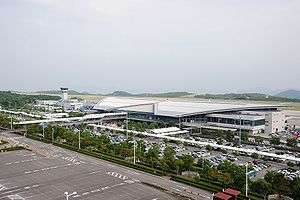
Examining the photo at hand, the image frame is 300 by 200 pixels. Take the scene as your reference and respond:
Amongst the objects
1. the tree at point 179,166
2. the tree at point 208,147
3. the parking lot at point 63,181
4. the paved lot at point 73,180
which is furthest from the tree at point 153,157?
the tree at point 208,147

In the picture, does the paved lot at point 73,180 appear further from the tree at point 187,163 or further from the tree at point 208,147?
the tree at point 208,147

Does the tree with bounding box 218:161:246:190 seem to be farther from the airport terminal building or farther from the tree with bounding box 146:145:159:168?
the airport terminal building

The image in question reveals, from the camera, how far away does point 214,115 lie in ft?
164

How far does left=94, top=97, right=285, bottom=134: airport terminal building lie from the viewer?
1816 inches

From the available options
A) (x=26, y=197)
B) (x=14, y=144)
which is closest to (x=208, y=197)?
(x=26, y=197)

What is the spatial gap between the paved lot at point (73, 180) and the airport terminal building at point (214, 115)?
21.4 m

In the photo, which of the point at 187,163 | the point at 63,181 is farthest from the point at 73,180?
the point at 187,163

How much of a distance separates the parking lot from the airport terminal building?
22.6m

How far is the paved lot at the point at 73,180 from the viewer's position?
880 inches

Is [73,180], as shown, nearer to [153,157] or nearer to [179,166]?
[153,157]

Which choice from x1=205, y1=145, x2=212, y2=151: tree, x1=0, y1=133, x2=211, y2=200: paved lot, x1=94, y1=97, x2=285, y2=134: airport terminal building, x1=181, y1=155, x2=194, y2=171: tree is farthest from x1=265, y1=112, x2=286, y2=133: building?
x1=0, y1=133, x2=211, y2=200: paved lot

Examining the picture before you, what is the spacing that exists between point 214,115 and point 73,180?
2811 centimetres

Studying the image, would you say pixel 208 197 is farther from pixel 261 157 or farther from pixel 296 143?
pixel 296 143

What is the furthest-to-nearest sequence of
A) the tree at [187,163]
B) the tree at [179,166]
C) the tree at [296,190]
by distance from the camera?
the tree at [187,163] → the tree at [179,166] → the tree at [296,190]
